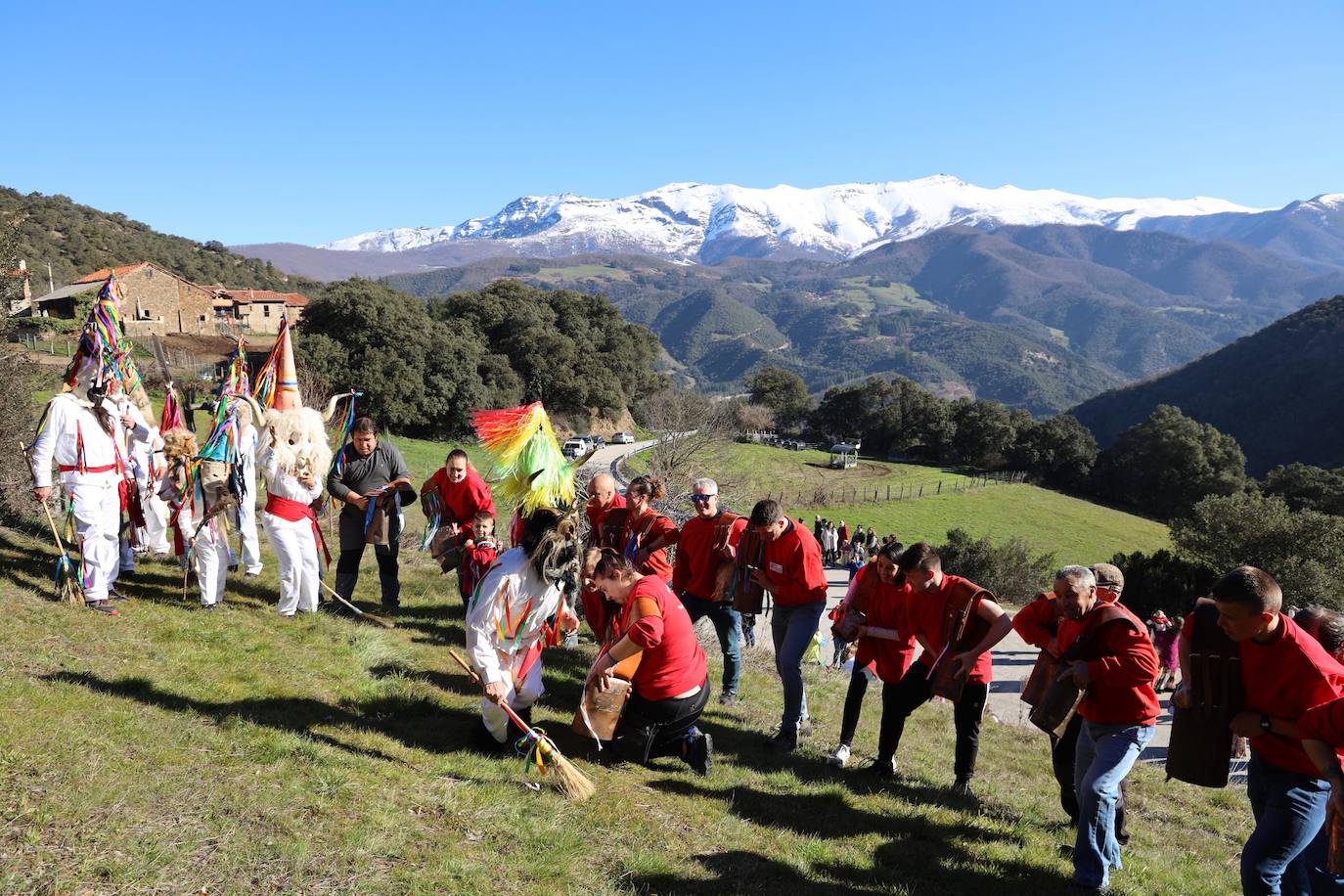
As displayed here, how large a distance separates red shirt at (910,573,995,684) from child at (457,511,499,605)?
3.73 metres

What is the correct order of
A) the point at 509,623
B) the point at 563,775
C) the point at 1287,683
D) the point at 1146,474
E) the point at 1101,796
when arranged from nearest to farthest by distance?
the point at 1287,683 < the point at 1101,796 < the point at 563,775 < the point at 509,623 < the point at 1146,474

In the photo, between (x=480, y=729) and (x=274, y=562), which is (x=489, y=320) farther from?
(x=480, y=729)

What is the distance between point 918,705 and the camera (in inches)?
228

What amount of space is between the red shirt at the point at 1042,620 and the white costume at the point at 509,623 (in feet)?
10.5

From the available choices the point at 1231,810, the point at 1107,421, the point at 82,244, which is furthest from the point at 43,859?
the point at 1107,421

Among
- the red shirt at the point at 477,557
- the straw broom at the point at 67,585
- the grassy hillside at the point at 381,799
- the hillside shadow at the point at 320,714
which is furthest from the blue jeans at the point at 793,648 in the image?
the straw broom at the point at 67,585

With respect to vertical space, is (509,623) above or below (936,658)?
above

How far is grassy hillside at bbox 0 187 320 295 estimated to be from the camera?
186ft

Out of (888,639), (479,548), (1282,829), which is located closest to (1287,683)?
(1282,829)

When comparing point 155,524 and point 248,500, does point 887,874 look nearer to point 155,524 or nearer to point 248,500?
point 248,500

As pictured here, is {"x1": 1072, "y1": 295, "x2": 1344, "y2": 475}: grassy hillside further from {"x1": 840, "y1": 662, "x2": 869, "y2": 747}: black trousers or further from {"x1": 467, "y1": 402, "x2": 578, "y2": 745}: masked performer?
{"x1": 467, "y1": 402, "x2": 578, "y2": 745}: masked performer

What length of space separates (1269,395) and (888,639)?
109230 mm

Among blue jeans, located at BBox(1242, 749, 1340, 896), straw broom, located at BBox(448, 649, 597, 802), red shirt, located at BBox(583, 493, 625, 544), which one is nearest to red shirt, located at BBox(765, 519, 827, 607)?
red shirt, located at BBox(583, 493, 625, 544)

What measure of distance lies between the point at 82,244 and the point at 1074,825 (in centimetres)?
7853
